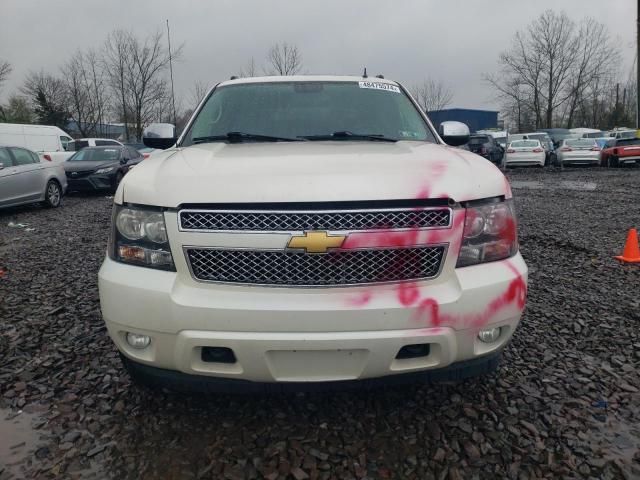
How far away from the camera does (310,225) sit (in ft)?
6.19

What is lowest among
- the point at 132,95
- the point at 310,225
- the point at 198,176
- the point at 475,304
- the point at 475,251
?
the point at 475,304

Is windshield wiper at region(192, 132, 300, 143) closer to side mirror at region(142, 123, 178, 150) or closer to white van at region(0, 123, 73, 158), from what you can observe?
side mirror at region(142, 123, 178, 150)

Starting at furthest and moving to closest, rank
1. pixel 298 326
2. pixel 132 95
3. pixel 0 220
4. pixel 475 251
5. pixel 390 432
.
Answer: pixel 132 95 < pixel 0 220 < pixel 390 432 < pixel 475 251 < pixel 298 326

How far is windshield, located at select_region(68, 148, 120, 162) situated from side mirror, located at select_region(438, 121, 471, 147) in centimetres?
1205

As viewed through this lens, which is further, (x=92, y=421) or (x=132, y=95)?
(x=132, y=95)

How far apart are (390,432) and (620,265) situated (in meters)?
3.92

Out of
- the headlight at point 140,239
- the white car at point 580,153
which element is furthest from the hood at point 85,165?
the white car at point 580,153

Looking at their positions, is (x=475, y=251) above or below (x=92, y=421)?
above

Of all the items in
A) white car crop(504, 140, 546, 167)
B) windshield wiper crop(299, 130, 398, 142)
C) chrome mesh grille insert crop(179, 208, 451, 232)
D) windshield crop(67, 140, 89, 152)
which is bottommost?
white car crop(504, 140, 546, 167)

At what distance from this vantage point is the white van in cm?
1975

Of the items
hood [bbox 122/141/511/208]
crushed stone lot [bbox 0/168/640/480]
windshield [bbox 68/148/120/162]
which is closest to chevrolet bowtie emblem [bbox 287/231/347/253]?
hood [bbox 122/141/511/208]

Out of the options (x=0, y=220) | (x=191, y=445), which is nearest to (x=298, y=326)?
(x=191, y=445)

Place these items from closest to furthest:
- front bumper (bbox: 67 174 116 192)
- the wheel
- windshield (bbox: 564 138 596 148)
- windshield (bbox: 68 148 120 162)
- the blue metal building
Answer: the wheel, front bumper (bbox: 67 174 116 192), windshield (bbox: 68 148 120 162), windshield (bbox: 564 138 596 148), the blue metal building

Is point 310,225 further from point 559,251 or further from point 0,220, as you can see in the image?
point 0,220
